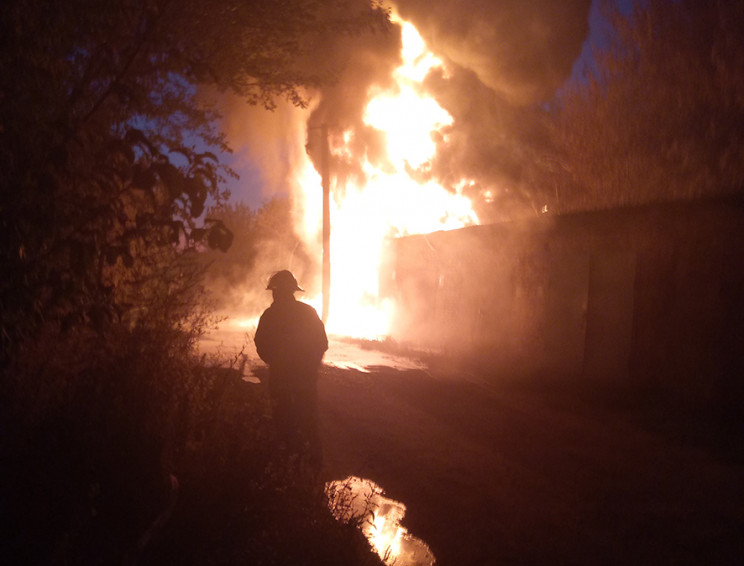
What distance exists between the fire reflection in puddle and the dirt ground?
110mm

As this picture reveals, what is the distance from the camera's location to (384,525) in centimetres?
497

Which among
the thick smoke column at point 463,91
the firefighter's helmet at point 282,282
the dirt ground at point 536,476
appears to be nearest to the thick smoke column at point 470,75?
the thick smoke column at point 463,91

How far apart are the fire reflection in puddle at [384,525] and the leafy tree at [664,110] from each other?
48.0 feet

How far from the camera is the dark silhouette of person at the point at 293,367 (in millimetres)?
5305

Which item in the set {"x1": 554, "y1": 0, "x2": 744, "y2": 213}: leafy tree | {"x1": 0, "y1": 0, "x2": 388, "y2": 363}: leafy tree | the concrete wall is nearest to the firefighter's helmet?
{"x1": 0, "y1": 0, "x2": 388, "y2": 363}: leafy tree

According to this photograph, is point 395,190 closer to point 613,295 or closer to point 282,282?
point 613,295

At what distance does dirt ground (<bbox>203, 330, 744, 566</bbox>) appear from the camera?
4652 millimetres

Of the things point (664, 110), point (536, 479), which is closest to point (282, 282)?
point (536, 479)

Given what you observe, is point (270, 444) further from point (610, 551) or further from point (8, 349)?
point (610, 551)

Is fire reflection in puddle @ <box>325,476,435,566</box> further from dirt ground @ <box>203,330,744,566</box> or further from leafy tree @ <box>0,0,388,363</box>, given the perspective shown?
leafy tree @ <box>0,0,388,363</box>

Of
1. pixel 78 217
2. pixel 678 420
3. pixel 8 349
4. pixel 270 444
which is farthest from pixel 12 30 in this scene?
pixel 678 420

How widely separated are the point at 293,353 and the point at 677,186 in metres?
16.6

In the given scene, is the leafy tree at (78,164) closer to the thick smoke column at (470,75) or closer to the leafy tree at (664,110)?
the leafy tree at (664,110)

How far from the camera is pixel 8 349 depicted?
3523 mm
